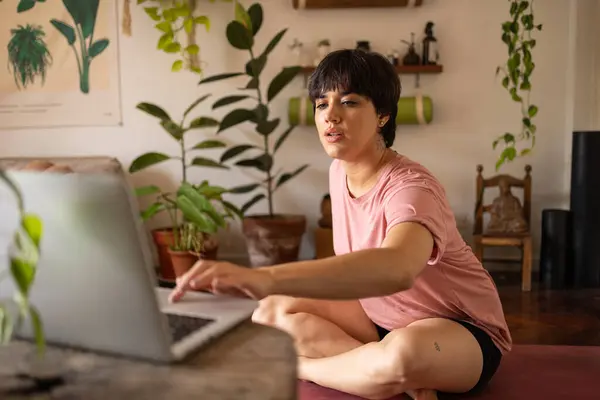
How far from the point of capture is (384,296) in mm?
1351

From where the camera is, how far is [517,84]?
3154mm

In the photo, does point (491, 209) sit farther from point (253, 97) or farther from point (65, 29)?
point (65, 29)

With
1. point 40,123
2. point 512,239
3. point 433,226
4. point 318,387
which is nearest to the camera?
point 433,226

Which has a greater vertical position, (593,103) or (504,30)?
(504,30)

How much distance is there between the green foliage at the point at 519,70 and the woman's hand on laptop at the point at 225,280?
8.09 ft

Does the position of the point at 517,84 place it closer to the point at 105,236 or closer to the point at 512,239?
the point at 512,239

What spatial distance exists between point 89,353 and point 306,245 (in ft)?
9.14

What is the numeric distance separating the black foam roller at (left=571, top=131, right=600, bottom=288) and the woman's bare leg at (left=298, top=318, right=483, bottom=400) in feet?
5.92

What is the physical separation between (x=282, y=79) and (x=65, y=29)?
124 cm

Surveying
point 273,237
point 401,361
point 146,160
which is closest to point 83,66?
point 146,160

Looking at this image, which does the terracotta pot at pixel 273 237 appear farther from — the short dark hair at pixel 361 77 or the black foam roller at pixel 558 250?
the short dark hair at pixel 361 77

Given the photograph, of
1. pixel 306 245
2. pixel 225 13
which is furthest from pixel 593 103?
pixel 225 13

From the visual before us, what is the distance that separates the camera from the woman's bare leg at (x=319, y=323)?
1.53m

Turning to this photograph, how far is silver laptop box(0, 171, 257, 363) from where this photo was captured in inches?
24.2
